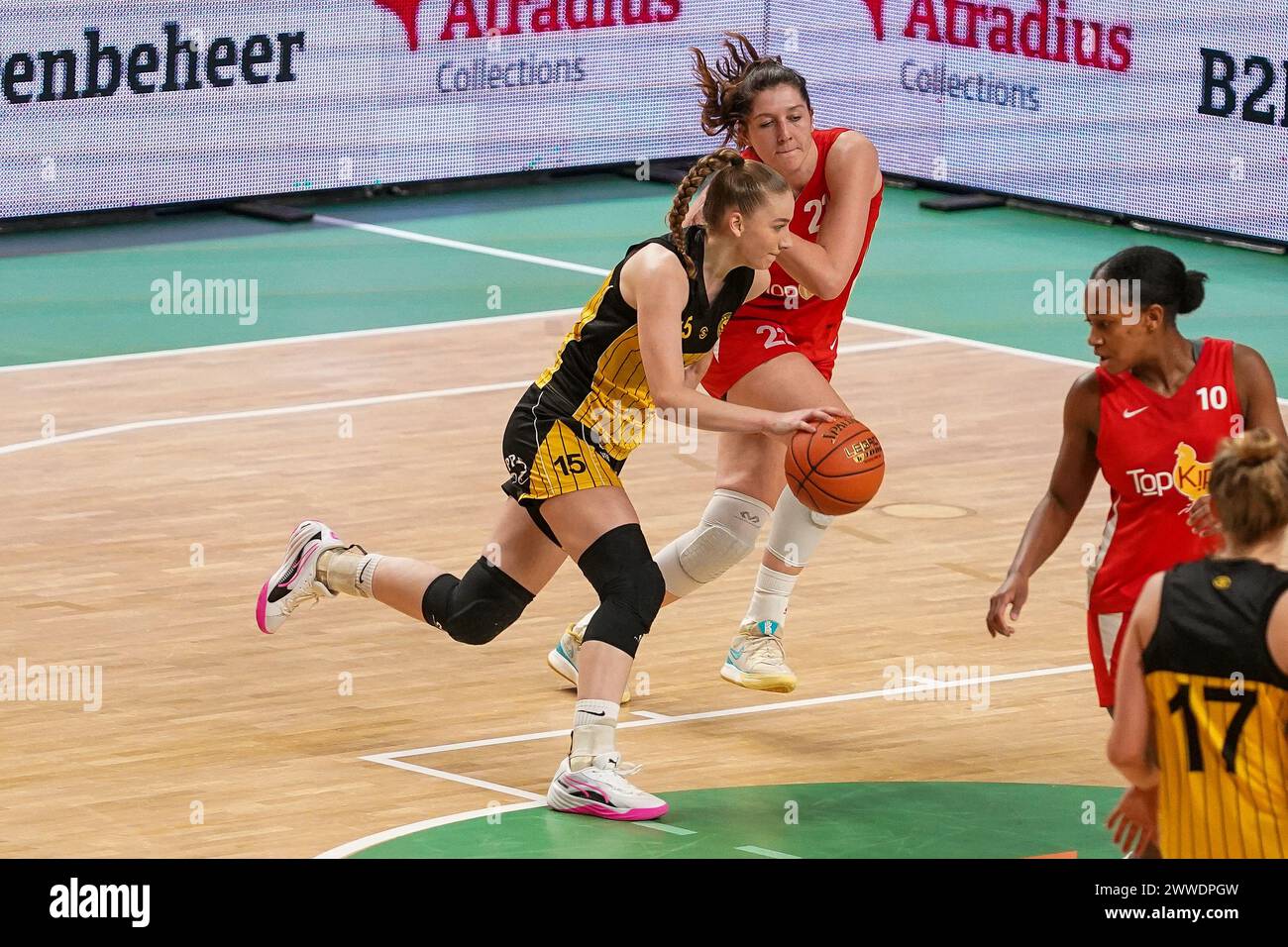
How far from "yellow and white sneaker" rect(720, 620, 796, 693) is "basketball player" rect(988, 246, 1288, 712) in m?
2.18

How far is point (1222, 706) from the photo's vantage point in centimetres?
473

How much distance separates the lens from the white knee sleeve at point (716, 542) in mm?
8219

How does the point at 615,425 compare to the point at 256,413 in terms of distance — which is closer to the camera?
the point at 615,425

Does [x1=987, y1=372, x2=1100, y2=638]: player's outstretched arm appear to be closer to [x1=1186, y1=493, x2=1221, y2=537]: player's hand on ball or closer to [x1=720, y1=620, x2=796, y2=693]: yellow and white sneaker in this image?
[x1=1186, y1=493, x2=1221, y2=537]: player's hand on ball

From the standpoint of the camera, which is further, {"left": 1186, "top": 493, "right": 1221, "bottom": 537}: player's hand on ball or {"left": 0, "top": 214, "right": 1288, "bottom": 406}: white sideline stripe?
{"left": 0, "top": 214, "right": 1288, "bottom": 406}: white sideline stripe

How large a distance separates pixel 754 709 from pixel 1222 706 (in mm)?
3683

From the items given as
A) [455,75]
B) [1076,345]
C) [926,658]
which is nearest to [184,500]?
[926,658]

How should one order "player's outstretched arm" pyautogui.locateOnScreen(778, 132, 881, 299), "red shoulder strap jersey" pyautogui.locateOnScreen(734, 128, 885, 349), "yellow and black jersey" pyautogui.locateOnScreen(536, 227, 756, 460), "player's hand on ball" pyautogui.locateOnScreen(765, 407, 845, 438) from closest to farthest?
"player's hand on ball" pyautogui.locateOnScreen(765, 407, 845, 438)
"yellow and black jersey" pyautogui.locateOnScreen(536, 227, 756, 460)
"player's outstretched arm" pyautogui.locateOnScreen(778, 132, 881, 299)
"red shoulder strap jersey" pyautogui.locateOnScreen(734, 128, 885, 349)

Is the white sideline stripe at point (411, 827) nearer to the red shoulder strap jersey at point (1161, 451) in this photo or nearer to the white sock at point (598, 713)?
the white sock at point (598, 713)

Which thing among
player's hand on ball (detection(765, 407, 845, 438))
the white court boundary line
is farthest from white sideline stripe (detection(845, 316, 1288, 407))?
player's hand on ball (detection(765, 407, 845, 438))

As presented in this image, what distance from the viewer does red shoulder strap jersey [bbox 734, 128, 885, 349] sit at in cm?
834

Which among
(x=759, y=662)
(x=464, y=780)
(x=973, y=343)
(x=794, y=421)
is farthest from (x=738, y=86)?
(x=973, y=343)

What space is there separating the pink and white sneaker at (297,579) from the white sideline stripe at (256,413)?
360cm

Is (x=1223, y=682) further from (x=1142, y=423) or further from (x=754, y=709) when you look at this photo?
(x=754, y=709)
